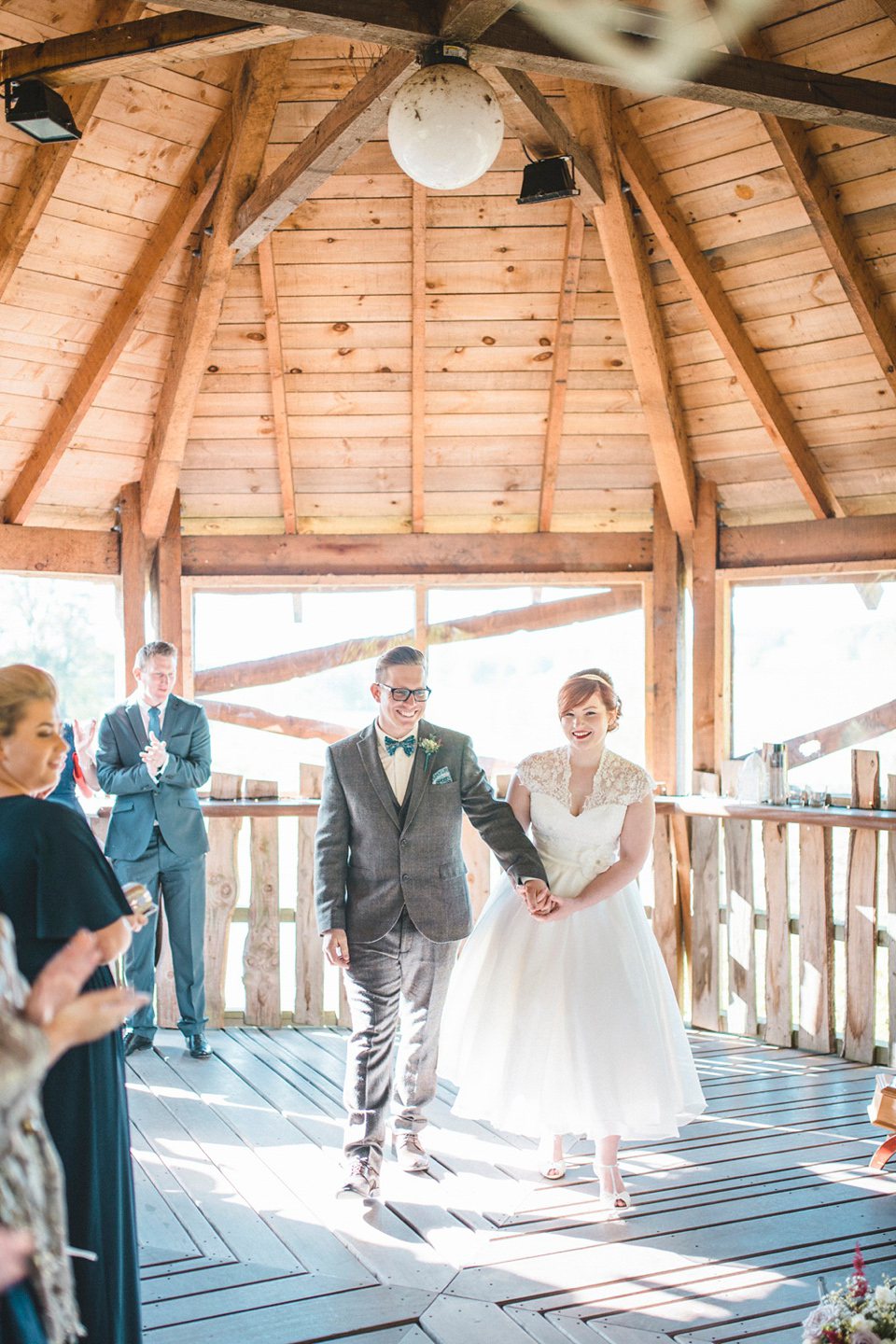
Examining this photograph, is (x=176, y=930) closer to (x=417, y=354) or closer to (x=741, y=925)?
(x=741, y=925)

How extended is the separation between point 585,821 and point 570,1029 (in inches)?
25.4

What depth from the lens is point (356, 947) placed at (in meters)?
3.46

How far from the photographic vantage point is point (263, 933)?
527 centimetres

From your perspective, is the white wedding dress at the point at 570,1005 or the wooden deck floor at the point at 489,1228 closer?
the wooden deck floor at the point at 489,1228

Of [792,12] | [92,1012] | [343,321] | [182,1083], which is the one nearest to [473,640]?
[343,321]

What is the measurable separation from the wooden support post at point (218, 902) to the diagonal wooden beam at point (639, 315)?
110 inches

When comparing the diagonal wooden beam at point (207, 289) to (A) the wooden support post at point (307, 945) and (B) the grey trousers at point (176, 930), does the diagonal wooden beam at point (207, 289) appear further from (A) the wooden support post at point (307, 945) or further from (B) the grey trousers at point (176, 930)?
(B) the grey trousers at point (176, 930)

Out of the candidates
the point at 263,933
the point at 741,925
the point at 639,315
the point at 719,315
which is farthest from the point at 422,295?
the point at 741,925

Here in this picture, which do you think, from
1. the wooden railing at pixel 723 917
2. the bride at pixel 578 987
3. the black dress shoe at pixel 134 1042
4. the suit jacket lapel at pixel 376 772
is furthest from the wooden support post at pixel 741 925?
the black dress shoe at pixel 134 1042

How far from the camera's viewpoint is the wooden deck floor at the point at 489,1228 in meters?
2.76

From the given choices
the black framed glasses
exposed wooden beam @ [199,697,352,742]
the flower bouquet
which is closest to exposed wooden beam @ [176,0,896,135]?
the black framed glasses

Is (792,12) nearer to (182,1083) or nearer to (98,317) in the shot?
(98,317)

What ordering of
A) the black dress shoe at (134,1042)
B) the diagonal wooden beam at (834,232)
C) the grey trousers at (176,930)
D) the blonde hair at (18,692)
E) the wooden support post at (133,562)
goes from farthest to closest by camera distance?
1. the wooden support post at (133,562)
2. the black dress shoe at (134,1042)
3. the grey trousers at (176,930)
4. the diagonal wooden beam at (834,232)
5. the blonde hair at (18,692)

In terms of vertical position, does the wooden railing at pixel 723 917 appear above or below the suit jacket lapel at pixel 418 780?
below
